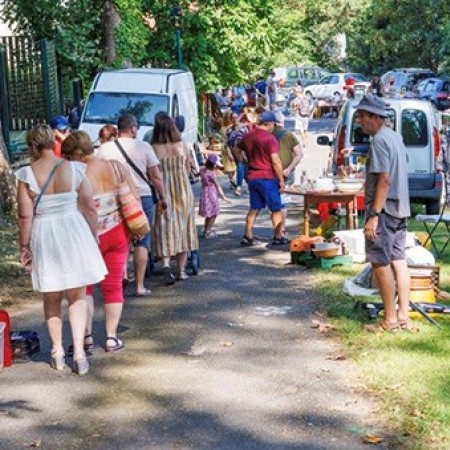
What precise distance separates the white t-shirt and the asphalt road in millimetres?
1291

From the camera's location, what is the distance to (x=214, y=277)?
1250 centimetres

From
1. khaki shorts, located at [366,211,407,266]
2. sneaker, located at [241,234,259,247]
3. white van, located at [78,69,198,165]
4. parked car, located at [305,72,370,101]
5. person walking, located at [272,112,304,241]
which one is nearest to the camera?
khaki shorts, located at [366,211,407,266]

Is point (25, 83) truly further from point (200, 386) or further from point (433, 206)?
point (200, 386)

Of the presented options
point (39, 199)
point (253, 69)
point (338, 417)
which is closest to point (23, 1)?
point (253, 69)

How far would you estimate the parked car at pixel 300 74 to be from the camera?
58325 mm

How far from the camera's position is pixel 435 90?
49531 millimetres

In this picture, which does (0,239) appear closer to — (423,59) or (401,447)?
(401,447)

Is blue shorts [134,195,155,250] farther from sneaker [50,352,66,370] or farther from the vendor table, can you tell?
the vendor table

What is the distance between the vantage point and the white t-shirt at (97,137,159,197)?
1081 cm

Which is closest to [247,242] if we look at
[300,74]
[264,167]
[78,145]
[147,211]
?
[264,167]

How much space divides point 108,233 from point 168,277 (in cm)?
306

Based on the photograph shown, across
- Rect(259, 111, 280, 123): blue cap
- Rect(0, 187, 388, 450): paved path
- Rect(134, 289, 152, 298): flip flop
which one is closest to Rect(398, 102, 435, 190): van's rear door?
Rect(259, 111, 280, 123): blue cap

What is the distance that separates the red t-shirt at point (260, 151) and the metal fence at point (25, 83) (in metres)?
8.13

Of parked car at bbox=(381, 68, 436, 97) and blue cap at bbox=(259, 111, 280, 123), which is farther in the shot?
parked car at bbox=(381, 68, 436, 97)
